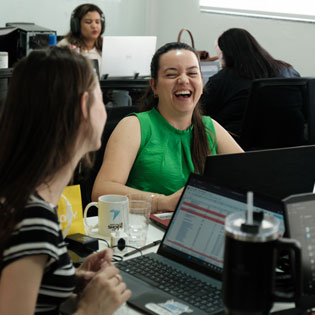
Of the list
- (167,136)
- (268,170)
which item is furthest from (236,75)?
(268,170)

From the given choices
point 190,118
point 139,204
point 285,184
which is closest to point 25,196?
point 139,204

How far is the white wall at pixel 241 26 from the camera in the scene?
18.1ft

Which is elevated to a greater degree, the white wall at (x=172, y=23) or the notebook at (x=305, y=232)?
the white wall at (x=172, y=23)

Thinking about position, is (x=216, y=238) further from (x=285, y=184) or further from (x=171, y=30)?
(x=171, y=30)

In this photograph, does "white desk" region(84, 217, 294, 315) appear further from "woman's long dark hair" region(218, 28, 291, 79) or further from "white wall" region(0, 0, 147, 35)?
"white wall" region(0, 0, 147, 35)

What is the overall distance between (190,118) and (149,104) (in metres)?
0.19

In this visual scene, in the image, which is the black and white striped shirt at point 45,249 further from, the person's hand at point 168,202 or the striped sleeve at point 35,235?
the person's hand at point 168,202

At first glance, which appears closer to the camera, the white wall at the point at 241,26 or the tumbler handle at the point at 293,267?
the tumbler handle at the point at 293,267

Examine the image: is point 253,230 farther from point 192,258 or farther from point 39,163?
point 192,258

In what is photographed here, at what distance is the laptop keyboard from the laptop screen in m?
0.05

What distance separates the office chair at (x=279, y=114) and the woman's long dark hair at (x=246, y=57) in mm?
686

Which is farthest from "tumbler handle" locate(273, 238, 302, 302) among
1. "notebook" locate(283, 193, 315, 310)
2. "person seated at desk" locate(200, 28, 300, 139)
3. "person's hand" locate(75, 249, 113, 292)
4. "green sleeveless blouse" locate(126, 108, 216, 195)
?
"person seated at desk" locate(200, 28, 300, 139)

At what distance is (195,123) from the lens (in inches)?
94.4

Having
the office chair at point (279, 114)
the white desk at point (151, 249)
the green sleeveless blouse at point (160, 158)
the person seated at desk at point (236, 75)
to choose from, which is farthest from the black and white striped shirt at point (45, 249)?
the person seated at desk at point (236, 75)
